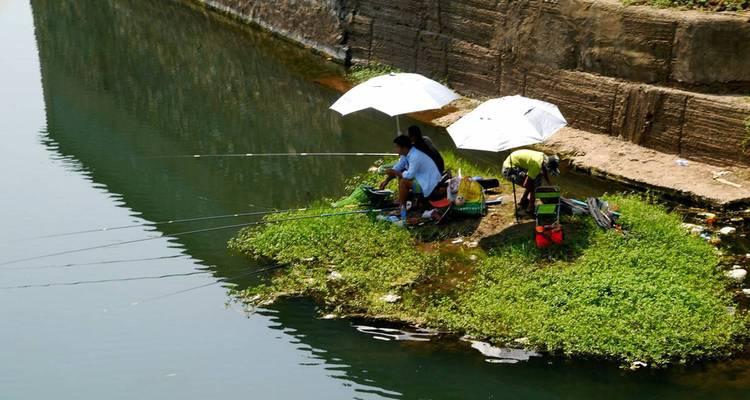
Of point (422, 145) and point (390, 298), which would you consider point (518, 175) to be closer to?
point (422, 145)

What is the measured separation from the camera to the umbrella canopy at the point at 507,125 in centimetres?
917

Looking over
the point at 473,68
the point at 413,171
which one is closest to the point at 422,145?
the point at 413,171

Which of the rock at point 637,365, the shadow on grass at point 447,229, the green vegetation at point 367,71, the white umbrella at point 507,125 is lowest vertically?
the rock at point 637,365

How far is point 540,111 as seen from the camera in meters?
9.52

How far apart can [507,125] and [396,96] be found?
4.35 feet

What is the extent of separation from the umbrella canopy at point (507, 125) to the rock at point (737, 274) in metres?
1.99

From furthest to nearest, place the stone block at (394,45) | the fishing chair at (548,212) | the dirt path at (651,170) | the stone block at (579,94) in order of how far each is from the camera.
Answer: the stone block at (394,45) → the stone block at (579,94) → the dirt path at (651,170) → the fishing chair at (548,212)

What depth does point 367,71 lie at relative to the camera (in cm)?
1678

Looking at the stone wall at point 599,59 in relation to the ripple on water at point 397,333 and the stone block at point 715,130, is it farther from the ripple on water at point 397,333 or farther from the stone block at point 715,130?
the ripple on water at point 397,333

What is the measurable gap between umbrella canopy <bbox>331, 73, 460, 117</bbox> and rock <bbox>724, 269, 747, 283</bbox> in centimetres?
310

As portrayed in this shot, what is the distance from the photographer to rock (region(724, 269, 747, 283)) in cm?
924

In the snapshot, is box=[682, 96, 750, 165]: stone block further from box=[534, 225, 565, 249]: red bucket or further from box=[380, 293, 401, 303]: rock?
box=[380, 293, 401, 303]: rock

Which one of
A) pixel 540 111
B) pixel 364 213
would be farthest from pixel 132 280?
pixel 540 111

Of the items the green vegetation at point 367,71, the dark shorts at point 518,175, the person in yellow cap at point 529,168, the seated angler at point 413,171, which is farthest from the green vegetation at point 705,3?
→ the green vegetation at point 367,71
